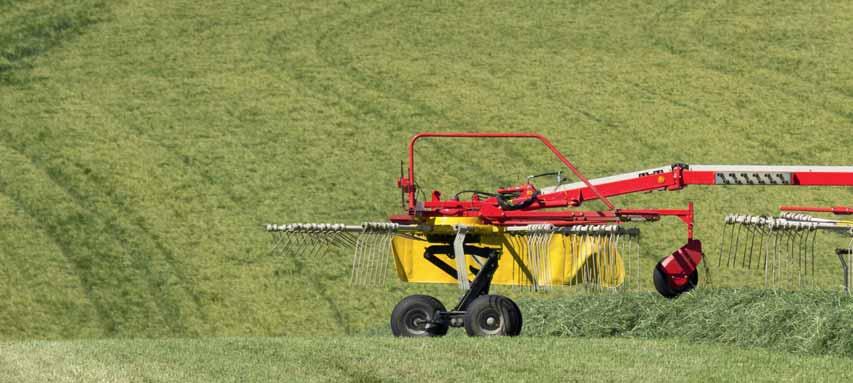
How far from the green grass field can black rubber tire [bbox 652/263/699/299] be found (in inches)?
31.7

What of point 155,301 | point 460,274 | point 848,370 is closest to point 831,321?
point 848,370

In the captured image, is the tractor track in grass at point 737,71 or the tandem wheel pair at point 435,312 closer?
the tandem wheel pair at point 435,312

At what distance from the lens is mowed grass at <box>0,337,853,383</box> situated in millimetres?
12375

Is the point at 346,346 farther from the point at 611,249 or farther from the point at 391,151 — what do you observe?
the point at 391,151

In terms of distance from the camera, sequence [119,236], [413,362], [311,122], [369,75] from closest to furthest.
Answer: [413,362], [119,236], [311,122], [369,75]

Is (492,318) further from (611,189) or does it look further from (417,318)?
(611,189)

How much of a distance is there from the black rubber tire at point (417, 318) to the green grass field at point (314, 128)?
88cm

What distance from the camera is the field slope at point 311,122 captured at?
77.4 feet

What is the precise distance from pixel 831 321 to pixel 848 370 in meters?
1.40

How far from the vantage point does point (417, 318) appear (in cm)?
1562

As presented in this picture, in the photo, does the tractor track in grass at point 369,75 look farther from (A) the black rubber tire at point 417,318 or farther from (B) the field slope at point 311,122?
(A) the black rubber tire at point 417,318

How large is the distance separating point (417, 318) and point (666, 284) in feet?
8.71

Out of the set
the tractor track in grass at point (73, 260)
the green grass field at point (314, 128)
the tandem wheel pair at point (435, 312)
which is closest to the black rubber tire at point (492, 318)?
the tandem wheel pair at point (435, 312)

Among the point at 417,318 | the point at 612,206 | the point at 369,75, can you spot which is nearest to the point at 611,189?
the point at 612,206
